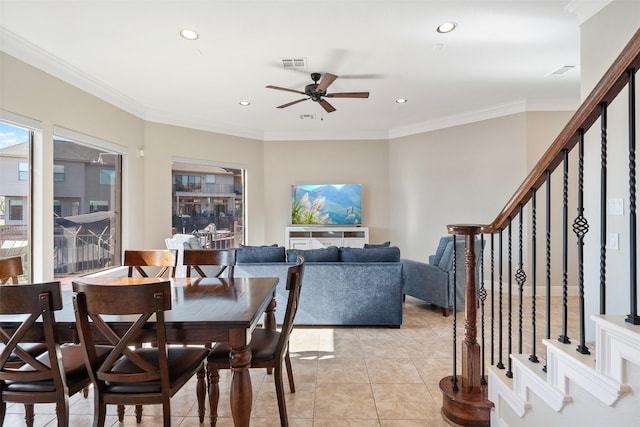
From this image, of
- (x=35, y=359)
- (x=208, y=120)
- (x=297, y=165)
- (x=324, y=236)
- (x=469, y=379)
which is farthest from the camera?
(x=297, y=165)

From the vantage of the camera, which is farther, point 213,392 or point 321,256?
point 321,256

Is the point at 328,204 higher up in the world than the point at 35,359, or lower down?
higher up

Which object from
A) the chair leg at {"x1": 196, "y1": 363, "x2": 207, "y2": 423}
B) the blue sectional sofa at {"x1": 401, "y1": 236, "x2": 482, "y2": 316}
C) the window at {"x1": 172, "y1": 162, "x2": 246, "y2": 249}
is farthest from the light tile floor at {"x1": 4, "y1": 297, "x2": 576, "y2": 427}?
the window at {"x1": 172, "y1": 162, "x2": 246, "y2": 249}

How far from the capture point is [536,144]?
4.95 meters

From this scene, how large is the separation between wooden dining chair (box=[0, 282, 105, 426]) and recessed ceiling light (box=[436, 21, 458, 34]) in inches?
129

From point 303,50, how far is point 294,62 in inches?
11.0

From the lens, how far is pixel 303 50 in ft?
10.9

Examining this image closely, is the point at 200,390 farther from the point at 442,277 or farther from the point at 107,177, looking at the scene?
the point at 107,177

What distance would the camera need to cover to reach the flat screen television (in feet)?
21.9

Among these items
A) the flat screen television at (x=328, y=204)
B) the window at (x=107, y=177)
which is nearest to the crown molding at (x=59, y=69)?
the window at (x=107, y=177)

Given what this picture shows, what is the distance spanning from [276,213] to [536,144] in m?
4.60

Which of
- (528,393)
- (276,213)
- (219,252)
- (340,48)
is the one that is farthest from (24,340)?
(276,213)

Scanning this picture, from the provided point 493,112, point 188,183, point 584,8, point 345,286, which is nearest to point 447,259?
point 345,286

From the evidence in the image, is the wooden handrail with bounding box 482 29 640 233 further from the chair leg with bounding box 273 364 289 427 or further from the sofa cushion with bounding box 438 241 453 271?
the sofa cushion with bounding box 438 241 453 271
